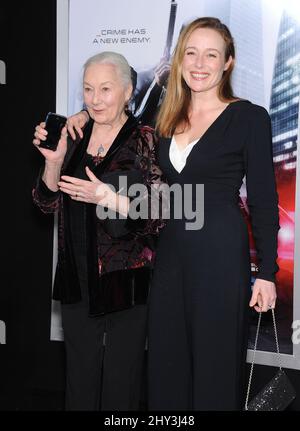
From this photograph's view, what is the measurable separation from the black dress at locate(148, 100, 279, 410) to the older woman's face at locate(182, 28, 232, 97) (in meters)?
0.13

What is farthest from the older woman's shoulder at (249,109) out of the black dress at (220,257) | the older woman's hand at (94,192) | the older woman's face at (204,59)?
the older woman's hand at (94,192)

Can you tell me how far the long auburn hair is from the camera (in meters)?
1.93

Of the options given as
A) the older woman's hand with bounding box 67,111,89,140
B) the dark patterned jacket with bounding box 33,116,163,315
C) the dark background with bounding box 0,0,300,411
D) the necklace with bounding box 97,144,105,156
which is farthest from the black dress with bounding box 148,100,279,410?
the dark background with bounding box 0,0,300,411

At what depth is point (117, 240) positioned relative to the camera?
200cm

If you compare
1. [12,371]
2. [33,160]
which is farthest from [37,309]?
[33,160]

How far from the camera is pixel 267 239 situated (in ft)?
6.06

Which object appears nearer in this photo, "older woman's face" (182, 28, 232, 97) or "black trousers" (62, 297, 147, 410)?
"older woman's face" (182, 28, 232, 97)

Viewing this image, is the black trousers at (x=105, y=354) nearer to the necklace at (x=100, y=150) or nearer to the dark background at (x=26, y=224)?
the necklace at (x=100, y=150)

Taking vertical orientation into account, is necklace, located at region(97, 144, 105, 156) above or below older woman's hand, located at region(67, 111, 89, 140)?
below

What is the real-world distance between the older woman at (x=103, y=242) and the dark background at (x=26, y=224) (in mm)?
1207

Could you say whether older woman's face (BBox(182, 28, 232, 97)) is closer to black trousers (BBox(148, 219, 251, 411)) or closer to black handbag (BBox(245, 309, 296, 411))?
black trousers (BBox(148, 219, 251, 411))

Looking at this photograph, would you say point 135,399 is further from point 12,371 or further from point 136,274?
point 12,371

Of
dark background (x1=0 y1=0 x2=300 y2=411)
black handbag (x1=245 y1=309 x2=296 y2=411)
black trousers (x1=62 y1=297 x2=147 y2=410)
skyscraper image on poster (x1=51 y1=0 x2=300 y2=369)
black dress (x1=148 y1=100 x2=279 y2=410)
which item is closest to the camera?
black dress (x1=148 y1=100 x2=279 y2=410)

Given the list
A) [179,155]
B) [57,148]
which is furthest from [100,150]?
[179,155]
